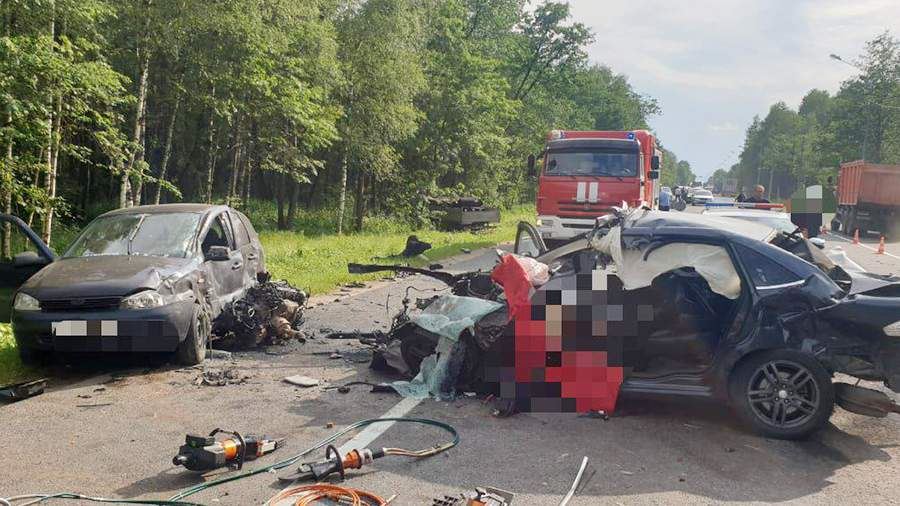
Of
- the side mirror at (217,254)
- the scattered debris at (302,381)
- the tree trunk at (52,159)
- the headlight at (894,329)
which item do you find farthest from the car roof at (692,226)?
the tree trunk at (52,159)

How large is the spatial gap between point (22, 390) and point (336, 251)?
41.0ft

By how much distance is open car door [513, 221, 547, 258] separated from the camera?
303 inches

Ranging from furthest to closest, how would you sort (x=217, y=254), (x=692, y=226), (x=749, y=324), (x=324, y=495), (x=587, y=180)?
(x=587, y=180) → (x=217, y=254) → (x=692, y=226) → (x=749, y=324) → (x=324, y=495)

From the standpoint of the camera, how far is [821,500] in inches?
163

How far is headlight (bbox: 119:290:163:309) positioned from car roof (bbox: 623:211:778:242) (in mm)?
4289

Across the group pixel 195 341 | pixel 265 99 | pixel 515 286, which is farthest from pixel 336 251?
pixel 515 286

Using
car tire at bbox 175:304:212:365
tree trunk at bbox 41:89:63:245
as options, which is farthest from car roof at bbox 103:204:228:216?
tree trunk at bbox 41:89:63:245

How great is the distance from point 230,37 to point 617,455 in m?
14.8

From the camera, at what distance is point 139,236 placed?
7.73m

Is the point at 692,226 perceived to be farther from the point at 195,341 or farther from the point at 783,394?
the point at 195,341

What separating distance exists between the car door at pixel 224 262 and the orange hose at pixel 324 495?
13.8ft

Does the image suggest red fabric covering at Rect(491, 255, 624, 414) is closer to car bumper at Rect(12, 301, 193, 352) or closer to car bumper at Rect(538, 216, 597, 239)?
car bumper at Rect(12, 301, 193, 352)

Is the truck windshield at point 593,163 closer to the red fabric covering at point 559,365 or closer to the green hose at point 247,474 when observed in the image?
the red fabric covering at point 559,365

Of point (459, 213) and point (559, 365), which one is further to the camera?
point (459, 213)
